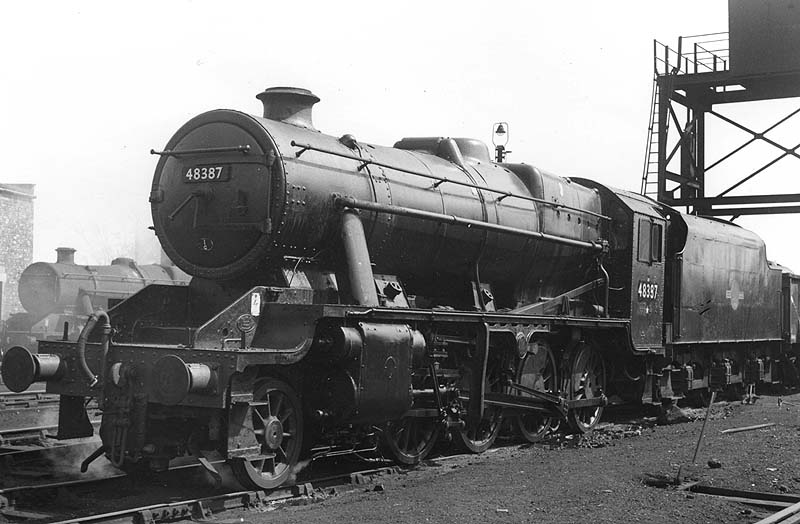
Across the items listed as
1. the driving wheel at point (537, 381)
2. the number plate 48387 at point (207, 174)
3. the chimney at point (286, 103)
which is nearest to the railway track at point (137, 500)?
the number plate 48387 at point (207, 174)

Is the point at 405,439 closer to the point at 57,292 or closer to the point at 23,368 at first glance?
the point at 23,368

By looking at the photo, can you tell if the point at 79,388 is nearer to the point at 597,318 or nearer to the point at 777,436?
the point at 597,318

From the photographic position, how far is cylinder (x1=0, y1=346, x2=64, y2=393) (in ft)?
25.7

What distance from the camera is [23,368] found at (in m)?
7.87

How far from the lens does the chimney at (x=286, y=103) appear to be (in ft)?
29.2

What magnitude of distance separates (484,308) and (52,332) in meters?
16.4

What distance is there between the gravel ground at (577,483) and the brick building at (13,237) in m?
30.5

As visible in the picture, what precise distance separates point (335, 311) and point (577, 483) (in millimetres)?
2737

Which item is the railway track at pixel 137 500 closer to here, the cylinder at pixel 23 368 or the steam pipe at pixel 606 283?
the cylinder at pixel 23 368

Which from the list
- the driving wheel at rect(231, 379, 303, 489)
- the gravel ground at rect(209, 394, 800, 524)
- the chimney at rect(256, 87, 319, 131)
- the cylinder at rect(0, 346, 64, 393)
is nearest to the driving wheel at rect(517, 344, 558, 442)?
the gravel ground at rect(209, 394, 800, 524)

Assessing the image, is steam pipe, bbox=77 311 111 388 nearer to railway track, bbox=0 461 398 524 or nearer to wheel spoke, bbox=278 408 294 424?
railway track, bbox=0 461 398 524

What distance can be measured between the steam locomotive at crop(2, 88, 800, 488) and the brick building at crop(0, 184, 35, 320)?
29397mm

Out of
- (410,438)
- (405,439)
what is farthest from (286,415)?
(410,438)

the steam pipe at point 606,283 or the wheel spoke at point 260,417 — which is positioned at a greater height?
the steam pipe at point 606,283
